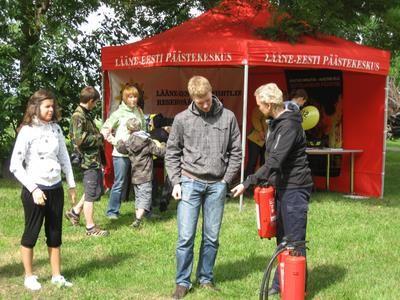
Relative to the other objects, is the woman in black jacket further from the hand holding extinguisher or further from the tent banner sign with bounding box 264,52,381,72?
the tent banner sign with bounding box 264,52,381,72

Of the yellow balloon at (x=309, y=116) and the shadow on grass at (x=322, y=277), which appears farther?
the yellow balloon at (x=309, y=116)

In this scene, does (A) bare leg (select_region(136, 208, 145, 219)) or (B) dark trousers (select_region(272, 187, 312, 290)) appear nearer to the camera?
(B) dark trousers (select_region(272, 187, 312, 290))

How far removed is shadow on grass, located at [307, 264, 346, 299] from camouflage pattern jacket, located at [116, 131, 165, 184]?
2761mm

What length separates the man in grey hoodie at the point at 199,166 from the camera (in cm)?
489

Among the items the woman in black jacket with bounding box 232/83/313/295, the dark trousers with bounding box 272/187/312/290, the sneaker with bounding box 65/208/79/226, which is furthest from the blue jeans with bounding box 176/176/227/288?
the sneaker with bounding box 65/208/79/226

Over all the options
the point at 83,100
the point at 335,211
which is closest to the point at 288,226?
the point at 83,100

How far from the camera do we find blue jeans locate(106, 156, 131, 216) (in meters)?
7.99

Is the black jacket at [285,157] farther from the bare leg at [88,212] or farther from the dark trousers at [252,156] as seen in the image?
the dark trousers at [252,156]

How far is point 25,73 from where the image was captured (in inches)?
493

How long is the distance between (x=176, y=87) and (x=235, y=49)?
3829mm

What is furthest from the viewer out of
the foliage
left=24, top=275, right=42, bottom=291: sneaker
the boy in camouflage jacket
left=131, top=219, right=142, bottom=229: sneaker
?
the foliage

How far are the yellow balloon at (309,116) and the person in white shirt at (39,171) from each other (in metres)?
6.54

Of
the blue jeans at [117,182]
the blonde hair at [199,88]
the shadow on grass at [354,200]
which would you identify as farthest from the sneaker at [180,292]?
the shadow on grass at [354,200]

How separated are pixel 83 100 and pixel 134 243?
1716 mm
